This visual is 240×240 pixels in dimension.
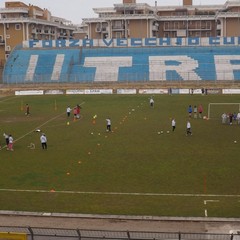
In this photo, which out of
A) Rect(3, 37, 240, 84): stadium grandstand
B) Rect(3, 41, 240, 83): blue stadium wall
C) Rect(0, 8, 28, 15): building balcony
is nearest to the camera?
Rect(3, 41, 240, 83): blue stadium wall

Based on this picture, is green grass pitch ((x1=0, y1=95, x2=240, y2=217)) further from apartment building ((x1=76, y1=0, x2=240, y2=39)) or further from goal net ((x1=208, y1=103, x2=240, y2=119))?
apartment building ((x1=76, y1=0, x2=240, y2=39))

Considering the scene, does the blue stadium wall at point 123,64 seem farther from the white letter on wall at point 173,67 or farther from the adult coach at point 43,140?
the adult coach at point 43,140

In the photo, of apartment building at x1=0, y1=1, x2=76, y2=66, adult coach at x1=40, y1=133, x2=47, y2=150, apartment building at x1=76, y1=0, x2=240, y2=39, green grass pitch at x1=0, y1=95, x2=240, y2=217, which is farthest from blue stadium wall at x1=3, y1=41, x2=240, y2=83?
adult coach at x1=40, y1=133, x2=47, y2=150

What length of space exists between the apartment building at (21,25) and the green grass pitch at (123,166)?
199ft

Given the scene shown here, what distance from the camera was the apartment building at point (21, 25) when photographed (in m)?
107

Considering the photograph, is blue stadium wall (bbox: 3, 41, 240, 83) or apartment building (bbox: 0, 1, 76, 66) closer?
blue stadium wall (bbox: 3, 41, 240, 83)

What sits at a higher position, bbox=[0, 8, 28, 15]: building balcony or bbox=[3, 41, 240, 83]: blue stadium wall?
bbox=[0, 8, 28, 15]: building balcony

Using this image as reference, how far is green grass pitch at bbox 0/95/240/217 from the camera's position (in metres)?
21.7

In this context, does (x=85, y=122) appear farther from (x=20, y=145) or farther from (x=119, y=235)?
(x=119, y=235)

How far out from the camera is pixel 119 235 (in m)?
16.9

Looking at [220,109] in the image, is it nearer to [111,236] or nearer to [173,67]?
[173,67]

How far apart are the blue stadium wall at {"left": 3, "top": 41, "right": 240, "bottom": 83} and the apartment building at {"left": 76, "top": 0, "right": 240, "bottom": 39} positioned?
1588cm

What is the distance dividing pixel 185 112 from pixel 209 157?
2114cm

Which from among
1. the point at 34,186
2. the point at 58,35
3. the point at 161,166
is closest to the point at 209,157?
the point at 161,166
